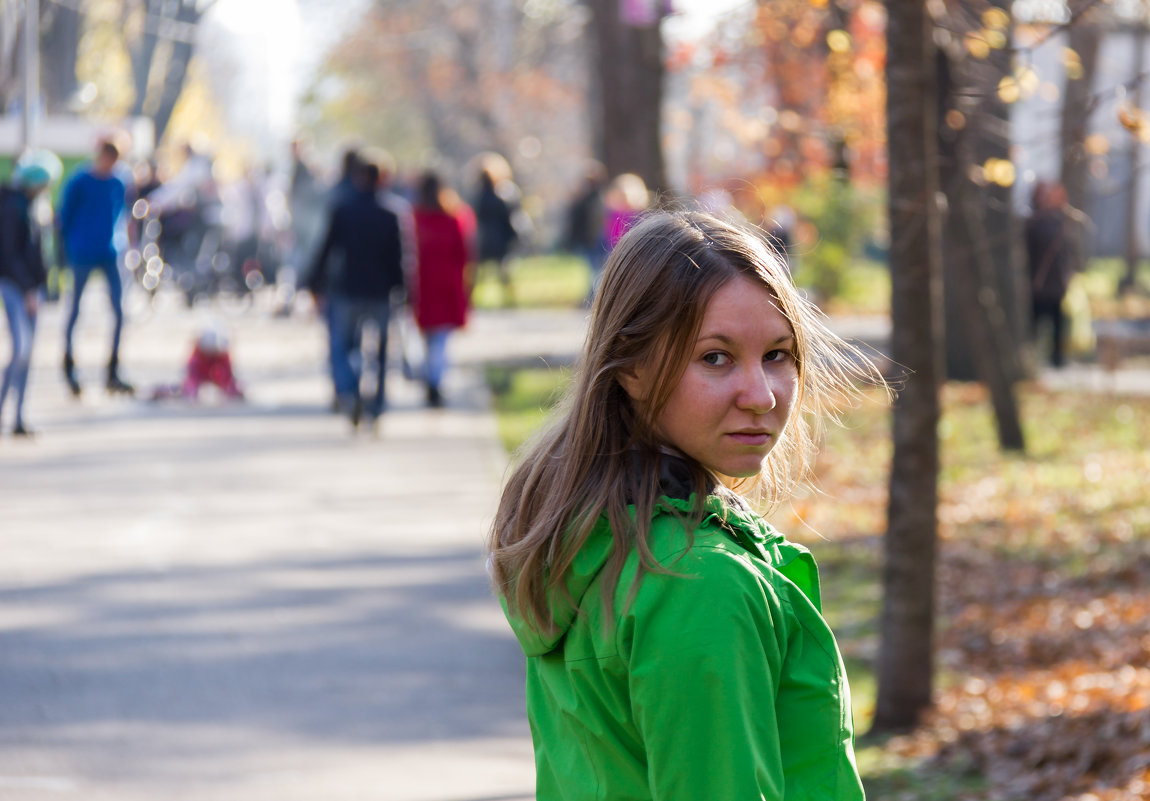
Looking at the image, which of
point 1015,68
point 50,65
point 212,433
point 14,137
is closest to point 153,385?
point 212,433

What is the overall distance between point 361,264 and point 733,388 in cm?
1091

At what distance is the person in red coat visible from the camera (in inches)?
572

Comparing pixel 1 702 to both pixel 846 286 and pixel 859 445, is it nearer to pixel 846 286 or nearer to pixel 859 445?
pixel 859 445

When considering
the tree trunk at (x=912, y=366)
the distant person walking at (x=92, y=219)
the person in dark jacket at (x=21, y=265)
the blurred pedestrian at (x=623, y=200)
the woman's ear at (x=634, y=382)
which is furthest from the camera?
the blurred pedestrian at (x=623, y=200)

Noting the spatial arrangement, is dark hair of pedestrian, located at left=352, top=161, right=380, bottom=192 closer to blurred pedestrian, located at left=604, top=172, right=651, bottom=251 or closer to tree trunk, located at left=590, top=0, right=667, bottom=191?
blurred pedestrian, located at left=604, top=172, right=651, bottom=251

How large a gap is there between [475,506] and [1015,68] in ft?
15.4

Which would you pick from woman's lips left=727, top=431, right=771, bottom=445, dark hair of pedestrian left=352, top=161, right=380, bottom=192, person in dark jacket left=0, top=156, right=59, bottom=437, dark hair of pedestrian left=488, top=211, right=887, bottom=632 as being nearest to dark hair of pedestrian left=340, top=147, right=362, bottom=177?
dark hair of pedestrian left=352, top=161, right=380, bottom=192

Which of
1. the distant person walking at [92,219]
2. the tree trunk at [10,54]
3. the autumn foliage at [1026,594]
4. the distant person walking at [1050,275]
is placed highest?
the tree trunk at [10,54]

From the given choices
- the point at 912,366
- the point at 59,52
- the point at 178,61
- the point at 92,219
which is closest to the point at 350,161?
the point at 92,219

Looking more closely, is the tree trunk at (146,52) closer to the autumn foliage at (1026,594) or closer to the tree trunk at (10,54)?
the tree trunk at (10,54)

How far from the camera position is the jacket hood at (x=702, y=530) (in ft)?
6.17

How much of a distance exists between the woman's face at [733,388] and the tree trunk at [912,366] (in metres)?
3.93

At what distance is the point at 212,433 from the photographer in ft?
43.1

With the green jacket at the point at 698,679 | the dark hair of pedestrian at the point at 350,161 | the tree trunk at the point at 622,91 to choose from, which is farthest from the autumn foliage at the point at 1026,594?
the tree trunk at the point at 622,91
